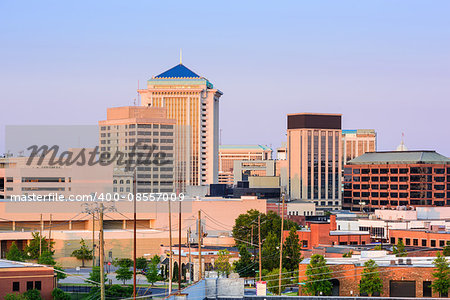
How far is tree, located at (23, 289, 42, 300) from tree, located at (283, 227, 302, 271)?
1370 inches

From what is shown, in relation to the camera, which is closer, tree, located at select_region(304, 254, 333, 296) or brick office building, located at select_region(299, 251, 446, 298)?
brick office building, located at select_region(299, 251, 446, 298)

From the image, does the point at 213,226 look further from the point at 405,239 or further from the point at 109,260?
the point at 405,239

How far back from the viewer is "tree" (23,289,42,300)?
8675 cm

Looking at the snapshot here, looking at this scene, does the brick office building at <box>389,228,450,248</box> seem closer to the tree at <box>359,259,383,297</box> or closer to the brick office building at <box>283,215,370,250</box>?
the brick office building at <box>283,215,370,250</box>

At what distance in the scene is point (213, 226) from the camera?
573 feet

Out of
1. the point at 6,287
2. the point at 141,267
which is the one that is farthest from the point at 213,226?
the point at 6,287

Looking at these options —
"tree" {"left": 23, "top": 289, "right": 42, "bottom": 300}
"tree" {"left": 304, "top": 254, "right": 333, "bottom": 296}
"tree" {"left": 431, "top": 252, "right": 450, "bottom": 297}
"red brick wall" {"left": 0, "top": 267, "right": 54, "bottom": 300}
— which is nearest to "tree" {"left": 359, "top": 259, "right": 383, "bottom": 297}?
"tree" {"left": 304, "top": 254, "right": 333, "bottom": 296}

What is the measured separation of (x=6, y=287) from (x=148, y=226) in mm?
82796

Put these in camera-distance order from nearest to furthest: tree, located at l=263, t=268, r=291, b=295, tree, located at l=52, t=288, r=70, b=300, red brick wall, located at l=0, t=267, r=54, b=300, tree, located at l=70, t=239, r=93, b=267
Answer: red brick wall, located at l=0, t=267, r=54, b=300 → tree, located at l=52, t=288, r=70, b=300 → tree, located at l=263, t=268, r=291, b=295 → tree, located at l=70, t=239, r=93, b=267

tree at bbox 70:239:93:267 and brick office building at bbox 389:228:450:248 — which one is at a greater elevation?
brick office building at bbox 389:228:450:248

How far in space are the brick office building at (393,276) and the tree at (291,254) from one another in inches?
1192

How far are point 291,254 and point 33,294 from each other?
37183 millimetres

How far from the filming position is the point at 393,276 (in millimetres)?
73875

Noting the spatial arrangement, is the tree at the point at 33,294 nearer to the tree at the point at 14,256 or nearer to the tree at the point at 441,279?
the tree at the point at 14,256
